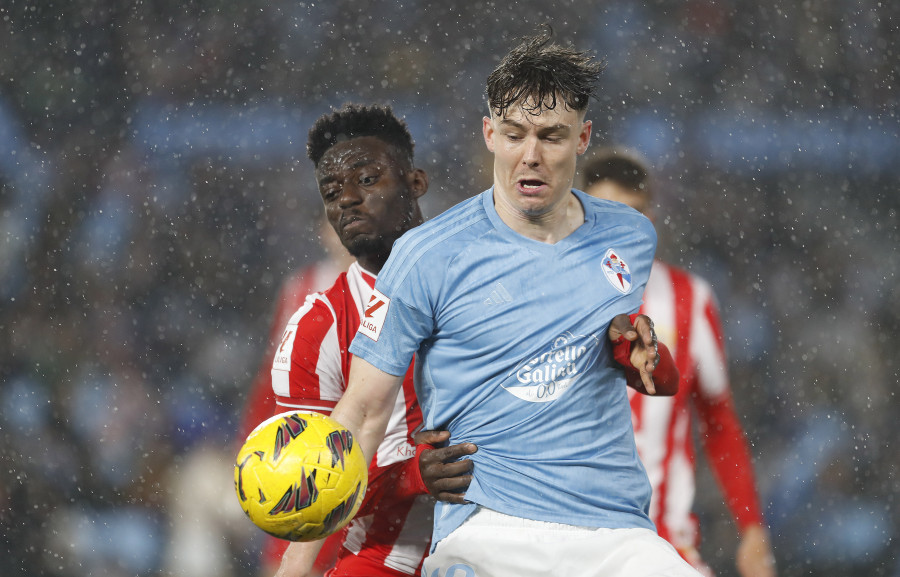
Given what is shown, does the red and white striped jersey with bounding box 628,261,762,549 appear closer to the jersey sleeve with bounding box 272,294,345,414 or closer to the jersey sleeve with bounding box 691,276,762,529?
the jersey sleeve with bounding box 691,276,762,529

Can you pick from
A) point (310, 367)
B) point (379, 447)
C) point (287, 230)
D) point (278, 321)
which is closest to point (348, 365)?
point (310, 367)

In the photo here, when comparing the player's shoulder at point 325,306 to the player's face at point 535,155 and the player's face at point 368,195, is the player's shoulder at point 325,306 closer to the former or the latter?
the player's face at point 368,195

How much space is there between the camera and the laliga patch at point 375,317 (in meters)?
2.28

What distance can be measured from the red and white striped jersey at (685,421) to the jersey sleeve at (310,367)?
1118 millimetres

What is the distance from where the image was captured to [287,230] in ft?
24.3

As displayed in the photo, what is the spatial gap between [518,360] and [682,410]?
56.5 inches

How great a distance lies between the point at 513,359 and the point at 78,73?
7161mm

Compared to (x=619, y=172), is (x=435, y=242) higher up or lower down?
lower down

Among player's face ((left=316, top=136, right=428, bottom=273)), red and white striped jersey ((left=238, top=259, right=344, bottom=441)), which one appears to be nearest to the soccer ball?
player's face ((left=316, top=136, right=428, bottom=273))

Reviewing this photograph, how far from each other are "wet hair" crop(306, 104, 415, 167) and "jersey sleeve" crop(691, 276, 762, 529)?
1177 mm

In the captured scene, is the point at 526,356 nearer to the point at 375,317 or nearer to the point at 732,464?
the point at 375,317

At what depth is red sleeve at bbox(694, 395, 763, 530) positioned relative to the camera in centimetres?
332

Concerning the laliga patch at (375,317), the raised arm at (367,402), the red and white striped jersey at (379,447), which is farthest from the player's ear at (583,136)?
the red and white striped jersey at (379,447)

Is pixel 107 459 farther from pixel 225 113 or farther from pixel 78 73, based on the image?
pixel 78 73
